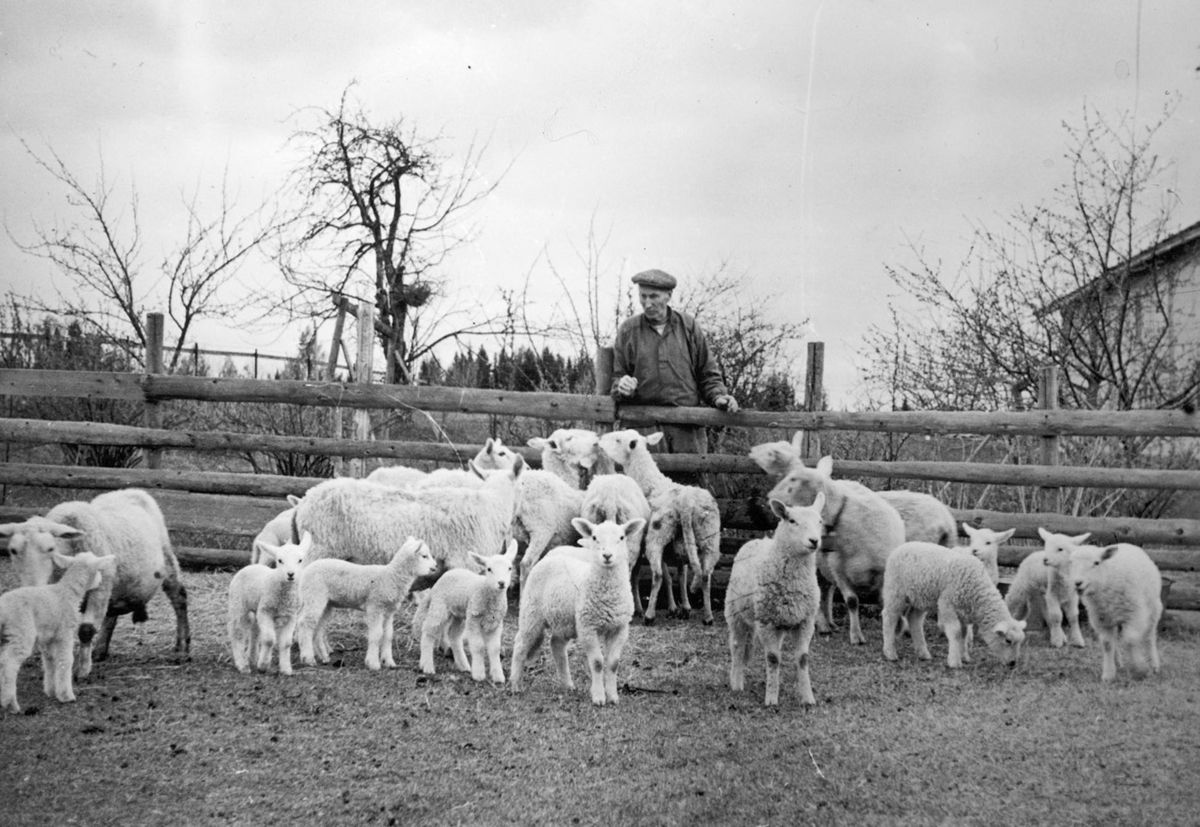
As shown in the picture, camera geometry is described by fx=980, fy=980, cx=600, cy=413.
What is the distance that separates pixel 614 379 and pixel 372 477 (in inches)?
108

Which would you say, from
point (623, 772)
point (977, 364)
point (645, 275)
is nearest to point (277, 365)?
point (645, 275)

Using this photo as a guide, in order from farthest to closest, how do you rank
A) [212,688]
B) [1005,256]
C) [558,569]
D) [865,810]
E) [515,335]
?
[515,335]
[1005,256]
[558,569]
[212,688]
[865,810]

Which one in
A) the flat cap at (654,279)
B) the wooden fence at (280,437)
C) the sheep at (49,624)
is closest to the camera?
the sheep at (49,624)

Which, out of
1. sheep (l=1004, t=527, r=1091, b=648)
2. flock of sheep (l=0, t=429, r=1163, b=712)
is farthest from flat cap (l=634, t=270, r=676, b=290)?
sheep (l=1004, t=527, r=1091, b=648)

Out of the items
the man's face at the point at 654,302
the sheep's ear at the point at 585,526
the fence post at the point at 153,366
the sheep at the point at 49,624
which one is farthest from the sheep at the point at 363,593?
the fence post at the point at 153,366

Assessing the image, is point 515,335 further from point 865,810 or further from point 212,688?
point 865,810

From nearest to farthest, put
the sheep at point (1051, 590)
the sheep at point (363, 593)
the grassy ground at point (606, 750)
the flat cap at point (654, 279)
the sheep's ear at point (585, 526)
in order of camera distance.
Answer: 1. the grassy ground at point (606, 750)
2. the sheep's ear at point (585, 526)
3. the sheep at point (363, 593)
4. the sheep at point (1051, 590)
5. the flat cap at point (654, 279)

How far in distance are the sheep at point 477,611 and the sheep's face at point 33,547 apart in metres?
2.24

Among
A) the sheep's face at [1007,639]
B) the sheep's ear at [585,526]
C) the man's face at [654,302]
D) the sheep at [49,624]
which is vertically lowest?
the sheep's face at [1007,639]

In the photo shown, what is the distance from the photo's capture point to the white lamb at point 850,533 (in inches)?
312

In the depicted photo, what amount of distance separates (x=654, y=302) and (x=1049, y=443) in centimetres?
388

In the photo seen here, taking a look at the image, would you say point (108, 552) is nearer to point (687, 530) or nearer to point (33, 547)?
point (33, 547)

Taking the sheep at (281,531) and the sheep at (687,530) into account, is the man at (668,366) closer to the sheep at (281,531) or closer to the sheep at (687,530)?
the sheep at (687,530)

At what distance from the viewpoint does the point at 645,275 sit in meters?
9.59
